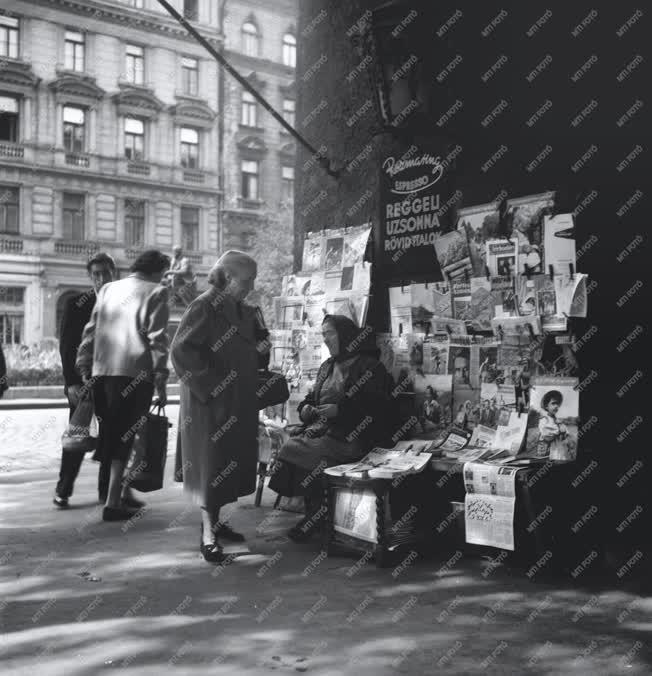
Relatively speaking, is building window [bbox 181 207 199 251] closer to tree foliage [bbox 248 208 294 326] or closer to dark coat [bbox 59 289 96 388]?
tree foliage [bbox 248 208 294 326]

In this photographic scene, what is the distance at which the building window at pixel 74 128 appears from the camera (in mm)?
33219

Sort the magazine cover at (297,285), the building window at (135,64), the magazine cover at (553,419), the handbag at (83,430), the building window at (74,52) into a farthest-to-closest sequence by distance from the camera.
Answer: the building window at (135,64)
the building window at (74,52)
the magazine cover at (297,285)
the handbag at (83,430)
the magazine cover at (553,419)

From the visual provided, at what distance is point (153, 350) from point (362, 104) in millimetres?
2460

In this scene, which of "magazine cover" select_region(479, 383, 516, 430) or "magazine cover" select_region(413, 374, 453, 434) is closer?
"magazine cover" select_region(479, 383, 516, 430)

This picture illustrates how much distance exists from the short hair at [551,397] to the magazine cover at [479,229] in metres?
0.91

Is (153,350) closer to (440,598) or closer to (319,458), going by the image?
(319,458)

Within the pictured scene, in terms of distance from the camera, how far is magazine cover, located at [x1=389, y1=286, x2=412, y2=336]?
5906 millimetres

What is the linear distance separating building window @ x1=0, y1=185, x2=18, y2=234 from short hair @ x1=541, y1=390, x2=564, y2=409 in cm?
2965

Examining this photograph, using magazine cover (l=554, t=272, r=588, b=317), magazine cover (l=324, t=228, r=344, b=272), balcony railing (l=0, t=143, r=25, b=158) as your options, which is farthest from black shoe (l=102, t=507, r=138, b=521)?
balcony railing (l=0, t=143, r=25, b=158)

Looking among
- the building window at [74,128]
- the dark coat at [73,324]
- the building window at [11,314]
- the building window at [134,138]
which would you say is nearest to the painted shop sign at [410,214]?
the dark coat at [73,324]

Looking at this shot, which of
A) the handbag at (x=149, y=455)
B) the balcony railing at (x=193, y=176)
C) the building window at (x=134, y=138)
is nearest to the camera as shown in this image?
the handbag at (x=149, y=455)

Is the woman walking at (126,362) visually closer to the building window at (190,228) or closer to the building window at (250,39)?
the building window at (190,228)

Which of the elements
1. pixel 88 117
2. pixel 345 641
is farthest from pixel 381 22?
pixel 88 117

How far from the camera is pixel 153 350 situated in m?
6.46
